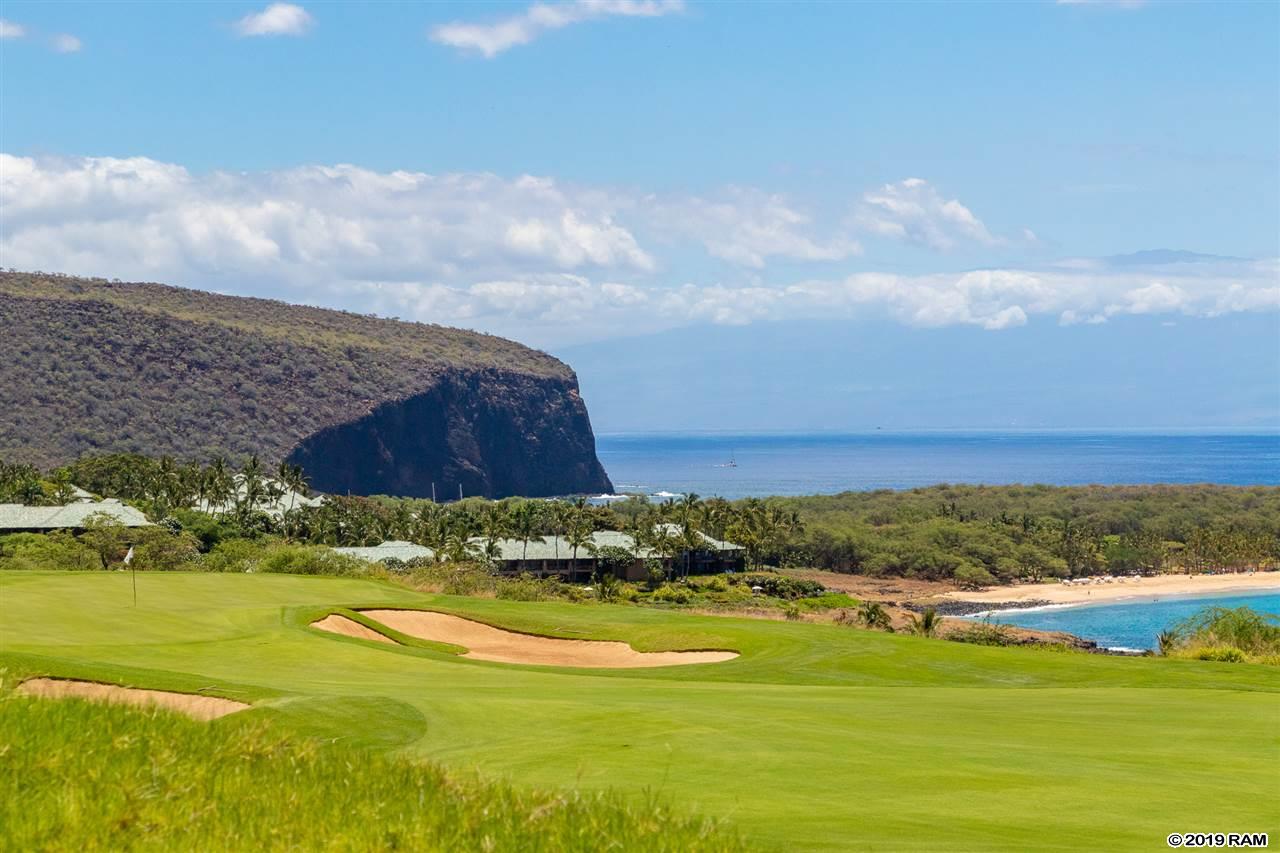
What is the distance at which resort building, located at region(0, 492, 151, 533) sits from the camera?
73.1 metres

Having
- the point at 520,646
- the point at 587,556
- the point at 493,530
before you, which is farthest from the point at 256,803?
the point at 587,556

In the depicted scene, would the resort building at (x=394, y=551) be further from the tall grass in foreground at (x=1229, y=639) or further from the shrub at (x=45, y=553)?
the tall grass in foreground at (x=1229, y=639)

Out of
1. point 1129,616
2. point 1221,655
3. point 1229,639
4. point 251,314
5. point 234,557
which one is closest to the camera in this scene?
point 1221,655

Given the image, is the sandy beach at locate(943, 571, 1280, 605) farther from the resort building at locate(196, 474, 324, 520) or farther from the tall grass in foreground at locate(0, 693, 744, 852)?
the tall grass in foreground at locate(0, 693, 744, 852)

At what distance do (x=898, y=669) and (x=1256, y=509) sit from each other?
12206 cm

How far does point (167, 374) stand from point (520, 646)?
123m

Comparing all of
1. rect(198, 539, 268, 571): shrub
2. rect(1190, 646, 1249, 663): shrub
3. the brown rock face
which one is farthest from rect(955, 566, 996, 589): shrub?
rect(1190, 646, 1249, 663): shrub

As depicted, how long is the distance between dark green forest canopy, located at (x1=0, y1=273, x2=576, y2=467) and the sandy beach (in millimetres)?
80917

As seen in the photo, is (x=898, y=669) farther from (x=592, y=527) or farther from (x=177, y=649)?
(x=592, y=527)

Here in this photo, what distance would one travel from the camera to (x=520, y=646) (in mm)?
30891

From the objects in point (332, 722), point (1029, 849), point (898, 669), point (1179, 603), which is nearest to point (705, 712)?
point (332, 722)

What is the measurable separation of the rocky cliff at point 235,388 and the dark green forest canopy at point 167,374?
18 cm

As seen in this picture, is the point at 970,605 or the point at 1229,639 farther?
the point at 970,605

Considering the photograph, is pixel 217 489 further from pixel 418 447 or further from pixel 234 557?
pixel 418 447
